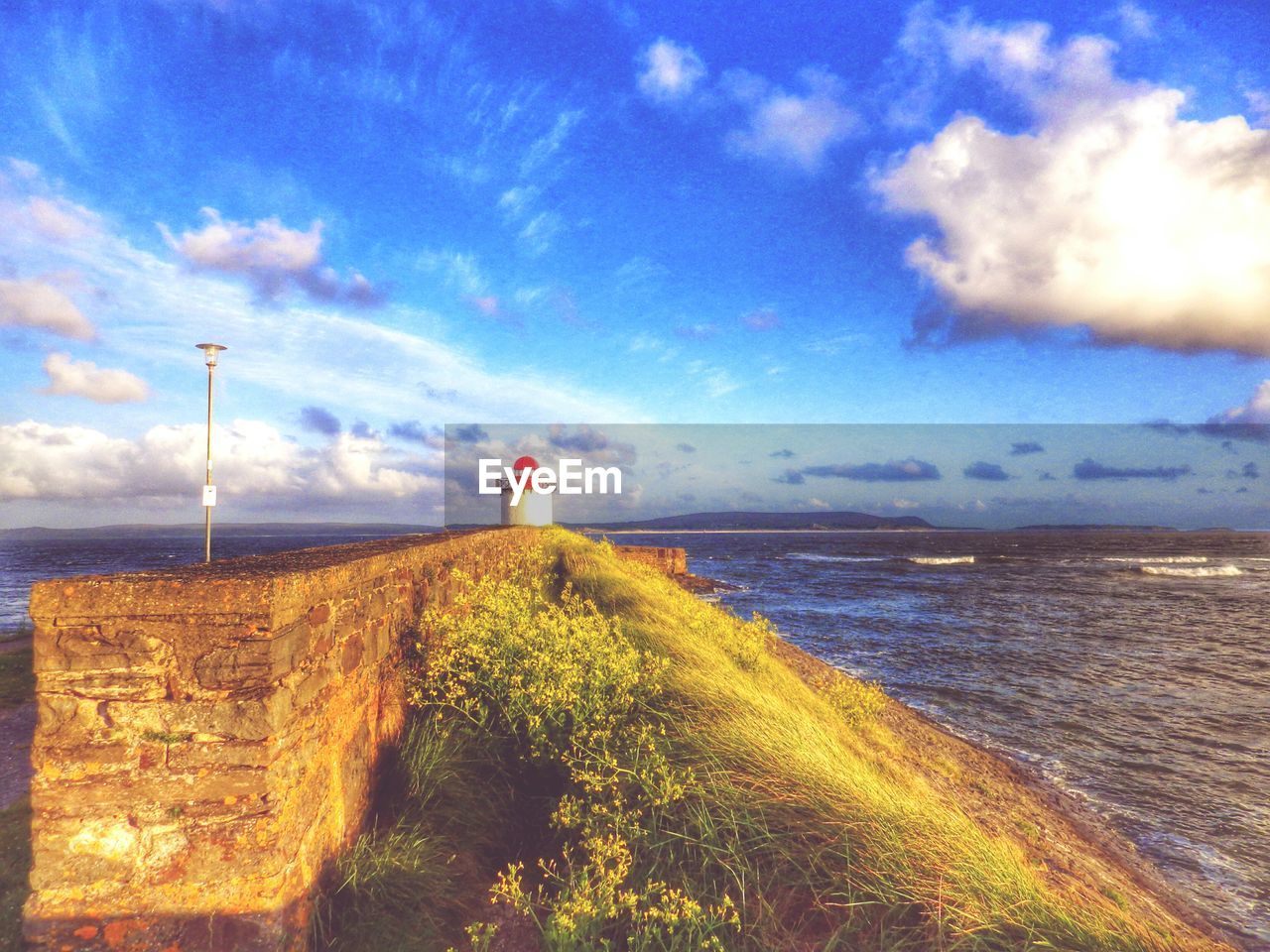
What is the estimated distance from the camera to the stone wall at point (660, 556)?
24.4 metres

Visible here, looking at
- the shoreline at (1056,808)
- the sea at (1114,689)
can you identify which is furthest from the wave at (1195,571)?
the shoreline at (1056,808)

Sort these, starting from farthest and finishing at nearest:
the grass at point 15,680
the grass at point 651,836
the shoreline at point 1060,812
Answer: the grass at point 15,680, the shoreline at point 1060,812, the grass at point 651,836

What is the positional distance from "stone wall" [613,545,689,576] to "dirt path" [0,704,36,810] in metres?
17.0

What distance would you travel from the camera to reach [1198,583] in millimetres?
36688

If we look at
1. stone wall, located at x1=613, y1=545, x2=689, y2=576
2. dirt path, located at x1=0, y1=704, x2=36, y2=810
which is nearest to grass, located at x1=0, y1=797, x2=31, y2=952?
dirt path, located at x1=0, y1=704, x2=36, y2=810

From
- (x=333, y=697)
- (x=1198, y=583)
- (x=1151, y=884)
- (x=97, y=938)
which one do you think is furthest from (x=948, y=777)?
(x=1198, y=583)

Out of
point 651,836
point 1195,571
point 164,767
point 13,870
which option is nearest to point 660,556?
point 13,870

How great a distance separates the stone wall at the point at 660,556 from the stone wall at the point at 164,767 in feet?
68.1

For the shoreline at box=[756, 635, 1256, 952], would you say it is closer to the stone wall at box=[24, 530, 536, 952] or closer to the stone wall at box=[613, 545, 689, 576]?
the stone wall at box=[24, 530, 536, 952]

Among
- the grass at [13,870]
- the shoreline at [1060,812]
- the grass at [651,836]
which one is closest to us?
the grass at [651,836]

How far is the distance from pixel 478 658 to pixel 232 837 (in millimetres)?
2049

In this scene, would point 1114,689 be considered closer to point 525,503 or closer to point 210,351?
point 525,503

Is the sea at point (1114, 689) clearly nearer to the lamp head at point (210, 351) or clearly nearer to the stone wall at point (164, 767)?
the stone wall at point (164, 767)

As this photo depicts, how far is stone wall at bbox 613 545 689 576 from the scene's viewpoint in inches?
960
